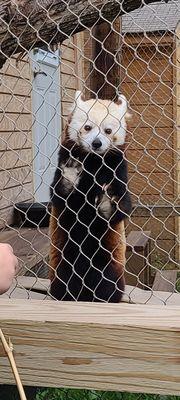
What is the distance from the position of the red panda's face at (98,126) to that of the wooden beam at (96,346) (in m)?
1.04

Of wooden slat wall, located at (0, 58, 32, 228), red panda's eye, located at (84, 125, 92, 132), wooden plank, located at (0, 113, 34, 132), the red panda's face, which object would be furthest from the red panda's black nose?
wooden plank, located at (0, 113, 34, 132)

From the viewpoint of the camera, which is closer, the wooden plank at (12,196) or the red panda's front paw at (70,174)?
the red panda's front paw at (70,174)

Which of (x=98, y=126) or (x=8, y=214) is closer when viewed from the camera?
(x=98, y=126)

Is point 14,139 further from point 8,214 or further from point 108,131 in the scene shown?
point 108,131

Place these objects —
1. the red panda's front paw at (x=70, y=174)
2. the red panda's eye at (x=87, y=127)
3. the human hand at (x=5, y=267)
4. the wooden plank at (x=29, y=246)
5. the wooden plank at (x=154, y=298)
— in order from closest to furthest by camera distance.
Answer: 1. the human hand at (x=5, y=267)
2. the wooden plank at (x=154, y=298)
3. the red panda's front paw at (x=70, y=174)
4. the red panda's eye at (x=87, y=127)
5. the wooden plank at (x=29, y=246)

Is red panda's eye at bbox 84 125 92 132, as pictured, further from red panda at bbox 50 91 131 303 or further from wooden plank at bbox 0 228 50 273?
wooden plank at bbox 0 228 50 273

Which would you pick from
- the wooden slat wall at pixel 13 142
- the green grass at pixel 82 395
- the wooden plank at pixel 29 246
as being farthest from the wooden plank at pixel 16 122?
the green grass at pixel 82 395

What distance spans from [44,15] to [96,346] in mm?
1108

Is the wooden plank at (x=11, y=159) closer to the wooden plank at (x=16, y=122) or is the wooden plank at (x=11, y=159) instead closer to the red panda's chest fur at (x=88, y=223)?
the wooden plank at (x=16, y=122)

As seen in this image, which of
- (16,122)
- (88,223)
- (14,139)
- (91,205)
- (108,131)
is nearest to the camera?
(91,205)

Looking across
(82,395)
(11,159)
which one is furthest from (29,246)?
(82,395)

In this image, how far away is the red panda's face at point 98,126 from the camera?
9.53 ft

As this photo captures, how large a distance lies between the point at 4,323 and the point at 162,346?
1.34 feet

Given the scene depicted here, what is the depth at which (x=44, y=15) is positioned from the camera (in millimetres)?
2412
